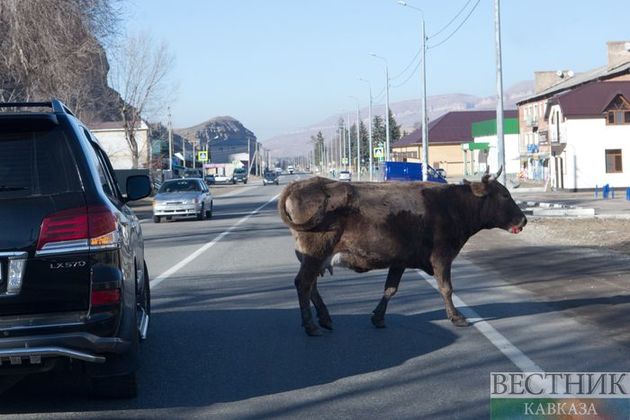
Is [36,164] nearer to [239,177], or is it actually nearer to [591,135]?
[591,135]

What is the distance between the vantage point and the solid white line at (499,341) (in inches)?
311

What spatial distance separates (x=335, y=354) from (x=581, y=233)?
16364mm

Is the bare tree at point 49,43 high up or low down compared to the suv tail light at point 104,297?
up

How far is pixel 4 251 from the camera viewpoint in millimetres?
5996

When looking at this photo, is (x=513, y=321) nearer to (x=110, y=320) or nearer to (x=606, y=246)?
(x=110, y=320)

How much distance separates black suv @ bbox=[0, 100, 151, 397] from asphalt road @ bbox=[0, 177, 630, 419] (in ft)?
2.44

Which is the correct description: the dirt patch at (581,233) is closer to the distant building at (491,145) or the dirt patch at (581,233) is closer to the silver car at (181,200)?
the silver car at (181,200)

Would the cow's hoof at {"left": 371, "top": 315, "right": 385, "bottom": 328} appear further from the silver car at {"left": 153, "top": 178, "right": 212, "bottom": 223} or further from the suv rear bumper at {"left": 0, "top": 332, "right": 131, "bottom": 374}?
the silver car at {"left": 153, "top": 178, "right": 212, "bottom": 223}

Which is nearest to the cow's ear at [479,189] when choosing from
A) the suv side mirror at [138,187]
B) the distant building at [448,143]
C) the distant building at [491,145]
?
the suv side mirror at [138,187]

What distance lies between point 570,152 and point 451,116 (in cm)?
5667

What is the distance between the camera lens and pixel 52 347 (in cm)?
598

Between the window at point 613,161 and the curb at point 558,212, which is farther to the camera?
the window at point 613,161

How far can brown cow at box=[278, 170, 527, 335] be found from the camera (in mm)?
9133

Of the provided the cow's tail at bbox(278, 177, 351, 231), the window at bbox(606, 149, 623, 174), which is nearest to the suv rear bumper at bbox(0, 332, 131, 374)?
the cow's tail at bbox(278, 177, 351, 231)
